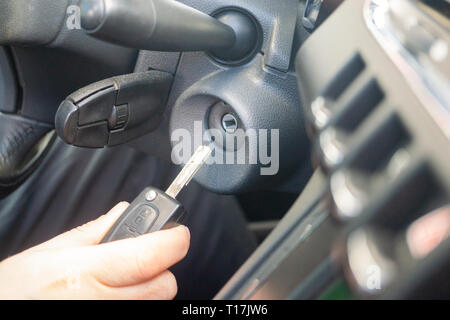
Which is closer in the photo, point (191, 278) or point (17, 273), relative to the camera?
point (17, 273)

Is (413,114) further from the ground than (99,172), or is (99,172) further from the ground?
(413,114)

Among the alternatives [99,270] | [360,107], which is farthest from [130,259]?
[360,107]

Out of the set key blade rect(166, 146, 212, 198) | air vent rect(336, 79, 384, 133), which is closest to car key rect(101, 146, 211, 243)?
key blade rect(166, 146, 212, 198)

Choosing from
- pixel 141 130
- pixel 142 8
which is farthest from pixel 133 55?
pixel 142 8

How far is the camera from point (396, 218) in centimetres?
28

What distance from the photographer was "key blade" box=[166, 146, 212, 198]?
0.59 metres

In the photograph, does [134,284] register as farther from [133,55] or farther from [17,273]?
[133,55]

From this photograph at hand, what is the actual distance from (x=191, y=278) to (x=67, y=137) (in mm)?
441

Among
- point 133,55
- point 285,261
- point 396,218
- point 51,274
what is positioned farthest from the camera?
point 133,55

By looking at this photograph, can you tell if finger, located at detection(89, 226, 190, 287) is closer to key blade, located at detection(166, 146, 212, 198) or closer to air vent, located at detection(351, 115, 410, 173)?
key blade, located at detection(166, 146, 212, 198)

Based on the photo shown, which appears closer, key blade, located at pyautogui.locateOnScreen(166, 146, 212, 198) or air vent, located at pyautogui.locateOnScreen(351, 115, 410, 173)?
air vent, located at pyautogui.locateOnScreen(351, 115, 410, 173)

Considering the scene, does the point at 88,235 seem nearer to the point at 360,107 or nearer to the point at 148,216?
the point at 148,216

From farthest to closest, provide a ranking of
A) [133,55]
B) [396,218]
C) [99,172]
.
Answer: [99,172], [133,55], [396,218]

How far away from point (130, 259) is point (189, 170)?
14 cm
